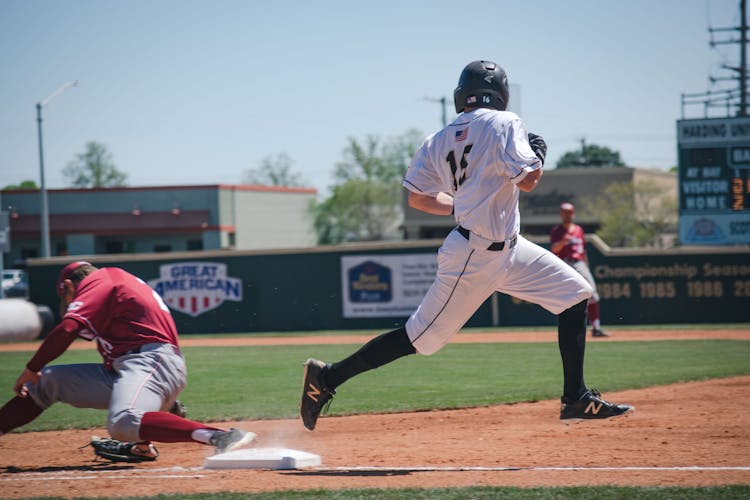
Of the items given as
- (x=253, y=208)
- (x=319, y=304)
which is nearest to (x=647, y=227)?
(x=253, y=208)

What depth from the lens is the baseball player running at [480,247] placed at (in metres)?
5.44

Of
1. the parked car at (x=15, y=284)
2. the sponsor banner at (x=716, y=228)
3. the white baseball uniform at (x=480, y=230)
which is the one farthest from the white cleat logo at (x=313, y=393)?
the parked car at (x=15, y=284)

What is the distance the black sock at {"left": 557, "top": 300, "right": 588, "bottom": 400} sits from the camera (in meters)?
5.80

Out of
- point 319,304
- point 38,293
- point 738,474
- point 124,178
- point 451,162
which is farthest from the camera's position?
point 124,178

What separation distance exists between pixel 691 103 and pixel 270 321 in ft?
39.9

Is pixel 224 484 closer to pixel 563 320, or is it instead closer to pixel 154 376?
pixel 154 376

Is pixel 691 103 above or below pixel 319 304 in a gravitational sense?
above

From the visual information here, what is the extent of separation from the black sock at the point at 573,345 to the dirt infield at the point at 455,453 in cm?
46

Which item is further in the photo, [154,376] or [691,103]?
[691,103]

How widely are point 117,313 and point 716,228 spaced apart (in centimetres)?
1846

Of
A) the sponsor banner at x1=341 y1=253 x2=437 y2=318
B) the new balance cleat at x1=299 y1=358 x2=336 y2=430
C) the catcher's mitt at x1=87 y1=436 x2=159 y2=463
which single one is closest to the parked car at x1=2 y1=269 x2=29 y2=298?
the sponsor banner at x1=341 y1=253 x2=437 y2=318

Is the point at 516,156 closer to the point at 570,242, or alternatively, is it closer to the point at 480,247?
the point at 480,247

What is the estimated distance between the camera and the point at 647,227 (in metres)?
53.3

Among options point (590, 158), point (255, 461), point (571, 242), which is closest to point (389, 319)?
point (571, 242)
